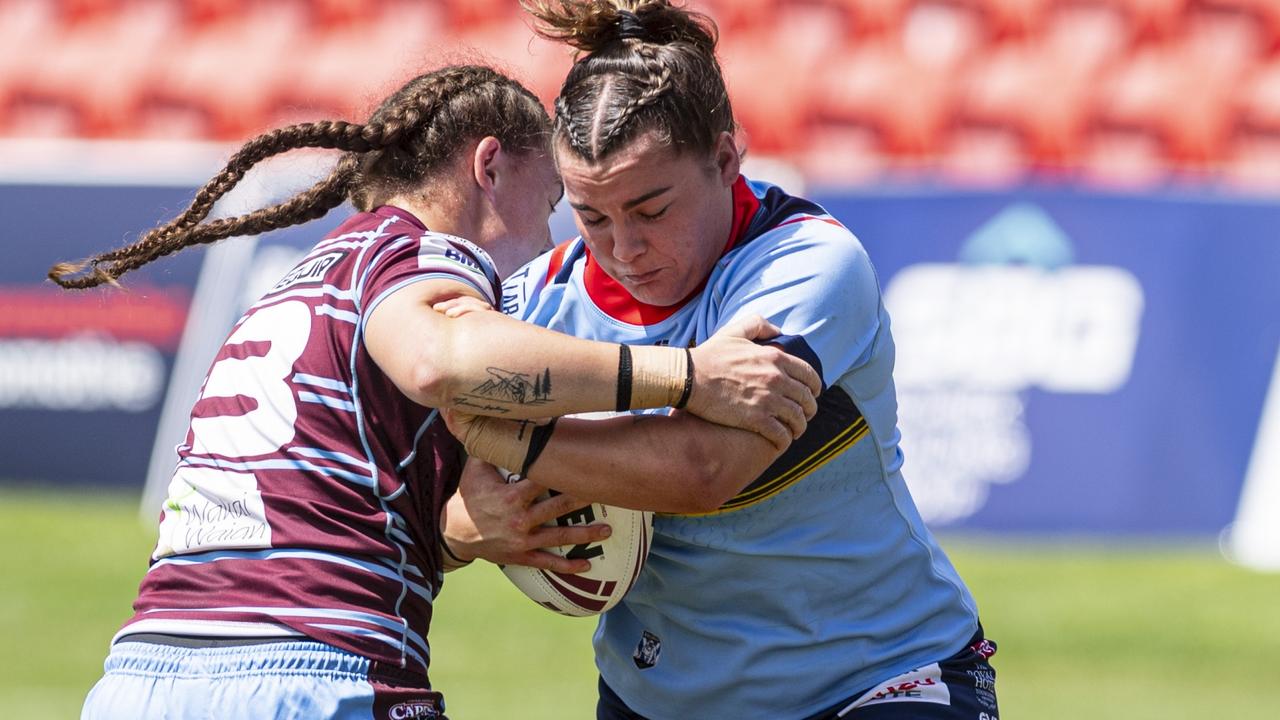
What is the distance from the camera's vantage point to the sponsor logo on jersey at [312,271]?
10.2ft

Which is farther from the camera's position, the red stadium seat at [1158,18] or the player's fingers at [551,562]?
the red stadium seat at [1158,18]

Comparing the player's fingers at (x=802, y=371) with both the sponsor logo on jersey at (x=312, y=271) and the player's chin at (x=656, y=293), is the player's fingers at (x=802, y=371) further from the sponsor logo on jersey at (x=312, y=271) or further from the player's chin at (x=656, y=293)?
the sponsor logo on jersey at (x=312, y=271)

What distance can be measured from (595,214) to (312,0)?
353 inches

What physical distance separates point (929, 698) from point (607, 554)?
68 cm

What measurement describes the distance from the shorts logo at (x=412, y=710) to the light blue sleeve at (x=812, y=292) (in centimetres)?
88

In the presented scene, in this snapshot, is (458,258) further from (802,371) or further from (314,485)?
(802,371)

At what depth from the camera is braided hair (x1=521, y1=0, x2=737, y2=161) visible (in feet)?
10.1

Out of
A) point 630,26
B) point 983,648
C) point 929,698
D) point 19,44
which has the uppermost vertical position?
point 19,44

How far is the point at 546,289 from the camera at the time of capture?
11.1 ft

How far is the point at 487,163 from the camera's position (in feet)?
11.1

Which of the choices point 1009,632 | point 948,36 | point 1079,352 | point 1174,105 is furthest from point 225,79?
point 1009,632

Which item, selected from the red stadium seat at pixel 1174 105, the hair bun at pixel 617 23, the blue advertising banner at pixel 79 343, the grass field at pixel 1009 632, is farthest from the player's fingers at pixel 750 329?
the red stadium seat at pixel 1174 105

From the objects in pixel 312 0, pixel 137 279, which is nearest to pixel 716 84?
pixel 137 279

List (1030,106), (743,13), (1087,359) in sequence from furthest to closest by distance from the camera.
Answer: (743,13), (1030,106), (1087,359)
